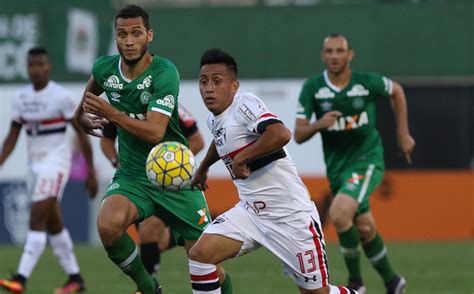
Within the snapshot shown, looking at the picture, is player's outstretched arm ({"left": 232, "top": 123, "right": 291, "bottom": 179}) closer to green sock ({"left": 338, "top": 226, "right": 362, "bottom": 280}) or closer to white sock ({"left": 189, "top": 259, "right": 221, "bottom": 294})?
white sock ({"left": 189, "top": 259, "right": 221, "bottom": 294})

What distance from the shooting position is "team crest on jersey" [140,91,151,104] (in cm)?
863

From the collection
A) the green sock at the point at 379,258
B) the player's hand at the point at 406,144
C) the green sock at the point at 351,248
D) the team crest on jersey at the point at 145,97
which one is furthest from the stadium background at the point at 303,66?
the team crest on jersey at the point at 145,97

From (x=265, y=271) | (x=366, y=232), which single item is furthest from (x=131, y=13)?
(x=265, y=271)

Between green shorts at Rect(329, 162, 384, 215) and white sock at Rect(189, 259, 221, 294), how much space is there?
3377 mm

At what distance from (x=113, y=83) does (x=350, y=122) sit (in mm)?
3298

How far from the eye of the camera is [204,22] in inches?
893

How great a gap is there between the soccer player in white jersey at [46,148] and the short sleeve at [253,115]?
4078mm

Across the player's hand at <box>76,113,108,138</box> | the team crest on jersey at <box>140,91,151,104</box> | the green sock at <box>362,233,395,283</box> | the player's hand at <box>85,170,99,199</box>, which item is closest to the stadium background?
the player's hand at <box>85,170,99,199</box>

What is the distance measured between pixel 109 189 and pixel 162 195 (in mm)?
427

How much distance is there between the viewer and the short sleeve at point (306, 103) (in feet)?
36.7

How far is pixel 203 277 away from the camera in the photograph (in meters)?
7.84

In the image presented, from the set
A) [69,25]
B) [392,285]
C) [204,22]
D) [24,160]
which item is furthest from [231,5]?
[392,285]

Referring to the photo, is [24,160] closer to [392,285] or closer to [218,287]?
[392,285]

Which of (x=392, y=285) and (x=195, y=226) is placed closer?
(x=195, y=226)
